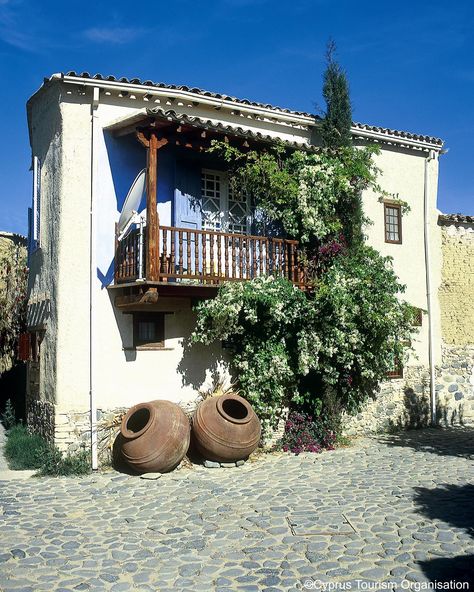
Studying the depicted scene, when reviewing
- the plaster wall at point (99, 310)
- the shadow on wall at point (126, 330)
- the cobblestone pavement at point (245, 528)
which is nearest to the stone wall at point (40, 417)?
the plaster wall at point (99, 310)

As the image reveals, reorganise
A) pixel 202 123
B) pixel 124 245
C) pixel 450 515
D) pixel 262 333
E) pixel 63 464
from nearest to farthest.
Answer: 1. pixel 450 515
2. pixel 63 464
3. pixel 202 123
4. pixel 124 245
5. pixel 262 333

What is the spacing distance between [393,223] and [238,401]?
6597mm

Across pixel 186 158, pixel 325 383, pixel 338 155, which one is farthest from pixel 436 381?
pixel 186 158

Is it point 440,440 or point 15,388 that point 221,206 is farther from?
point 15,388

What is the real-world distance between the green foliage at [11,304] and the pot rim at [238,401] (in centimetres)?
599

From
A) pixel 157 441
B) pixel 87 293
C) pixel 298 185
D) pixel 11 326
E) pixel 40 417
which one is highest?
pixel 298 185

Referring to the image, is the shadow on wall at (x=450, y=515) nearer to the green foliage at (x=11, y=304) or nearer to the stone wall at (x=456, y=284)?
the stone wall at (x=456, y=284)

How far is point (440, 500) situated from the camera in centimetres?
803

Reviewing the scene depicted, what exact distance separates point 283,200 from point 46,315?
16.8 feet

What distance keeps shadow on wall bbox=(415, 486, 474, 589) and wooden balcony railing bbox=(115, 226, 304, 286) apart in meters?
4.91

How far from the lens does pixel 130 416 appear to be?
33.4 feet

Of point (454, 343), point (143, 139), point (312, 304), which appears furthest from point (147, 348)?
point (454, 343)

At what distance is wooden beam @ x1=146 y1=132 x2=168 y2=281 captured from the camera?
32.7ft

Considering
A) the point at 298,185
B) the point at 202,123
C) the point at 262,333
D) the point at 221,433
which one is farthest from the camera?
the point at 298,185
